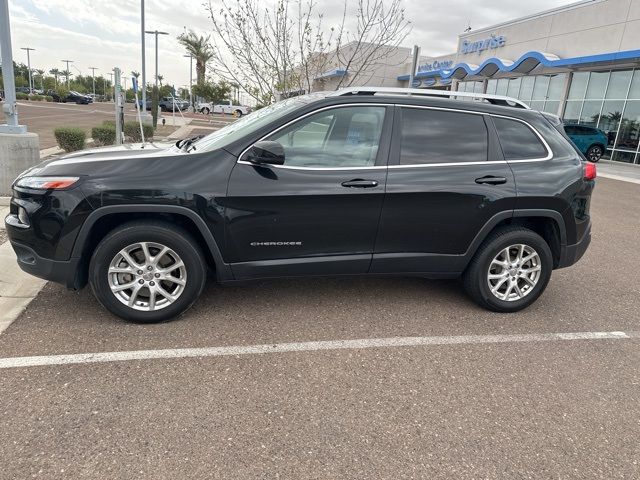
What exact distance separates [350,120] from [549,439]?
2587 millimetres

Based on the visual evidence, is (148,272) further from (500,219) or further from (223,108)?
(223,108)

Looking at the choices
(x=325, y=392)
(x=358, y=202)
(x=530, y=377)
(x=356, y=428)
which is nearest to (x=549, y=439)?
(x=530, y=377)

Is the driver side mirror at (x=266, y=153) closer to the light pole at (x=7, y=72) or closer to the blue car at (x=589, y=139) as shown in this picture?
the light pole at (x=7, y=72)

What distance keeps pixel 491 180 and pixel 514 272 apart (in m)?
0.88

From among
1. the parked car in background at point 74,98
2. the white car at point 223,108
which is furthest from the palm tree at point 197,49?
the parked car in background at point 74,98

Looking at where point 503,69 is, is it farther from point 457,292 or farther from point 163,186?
point 163,186

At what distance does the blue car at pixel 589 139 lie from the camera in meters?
19.5

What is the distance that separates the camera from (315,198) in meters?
3.53

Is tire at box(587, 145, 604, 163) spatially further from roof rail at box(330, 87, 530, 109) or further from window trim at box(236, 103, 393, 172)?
window trim at box(236, 103, 393, 172)

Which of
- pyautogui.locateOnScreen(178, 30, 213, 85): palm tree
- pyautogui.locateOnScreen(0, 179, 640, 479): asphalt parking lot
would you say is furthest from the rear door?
pyautogui.locateOnScreen(178, 30, 213, 85): palm tree

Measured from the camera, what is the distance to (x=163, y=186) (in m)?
3.31

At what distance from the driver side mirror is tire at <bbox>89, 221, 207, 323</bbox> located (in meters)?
0.77

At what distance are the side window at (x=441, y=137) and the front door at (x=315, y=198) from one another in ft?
0.65

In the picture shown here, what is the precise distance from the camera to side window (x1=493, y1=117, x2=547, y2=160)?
4000mm
